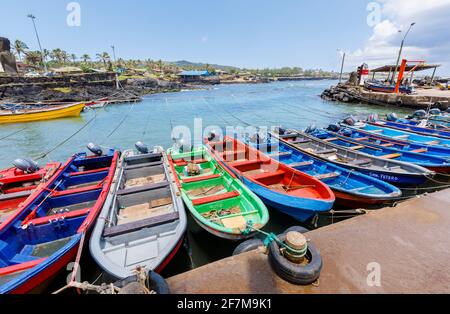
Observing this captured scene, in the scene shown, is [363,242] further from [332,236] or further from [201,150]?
[201,150]

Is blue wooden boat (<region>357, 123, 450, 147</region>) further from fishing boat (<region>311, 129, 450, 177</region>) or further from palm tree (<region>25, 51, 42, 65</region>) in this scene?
palm tree (<region>25, 51, 42, 65</region>)

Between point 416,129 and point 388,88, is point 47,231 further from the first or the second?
point 388,88

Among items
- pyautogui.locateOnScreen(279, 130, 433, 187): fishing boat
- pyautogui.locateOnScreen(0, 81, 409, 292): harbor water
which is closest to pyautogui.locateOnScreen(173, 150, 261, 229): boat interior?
pyautogui.locateOnScreen(0, 81, 409, 292): harbor water

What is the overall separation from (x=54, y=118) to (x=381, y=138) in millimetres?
34566

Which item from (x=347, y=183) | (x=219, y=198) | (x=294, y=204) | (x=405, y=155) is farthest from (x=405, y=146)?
(x=219, y=198)

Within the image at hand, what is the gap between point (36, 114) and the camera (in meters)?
24.2

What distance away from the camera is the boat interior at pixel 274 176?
21.4ft

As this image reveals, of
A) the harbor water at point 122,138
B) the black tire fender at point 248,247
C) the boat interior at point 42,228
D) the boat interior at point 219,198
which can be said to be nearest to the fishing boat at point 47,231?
the boat interior at point 42,228

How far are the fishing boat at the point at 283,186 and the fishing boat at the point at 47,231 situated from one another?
4.70 metres

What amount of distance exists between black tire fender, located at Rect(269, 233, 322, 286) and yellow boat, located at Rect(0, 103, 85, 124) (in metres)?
32.1

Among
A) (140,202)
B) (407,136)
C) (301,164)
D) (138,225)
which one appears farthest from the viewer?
(407,136)

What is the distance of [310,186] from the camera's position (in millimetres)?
6613

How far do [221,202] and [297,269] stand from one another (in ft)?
11.8

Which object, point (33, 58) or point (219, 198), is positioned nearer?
point (219, 198)
